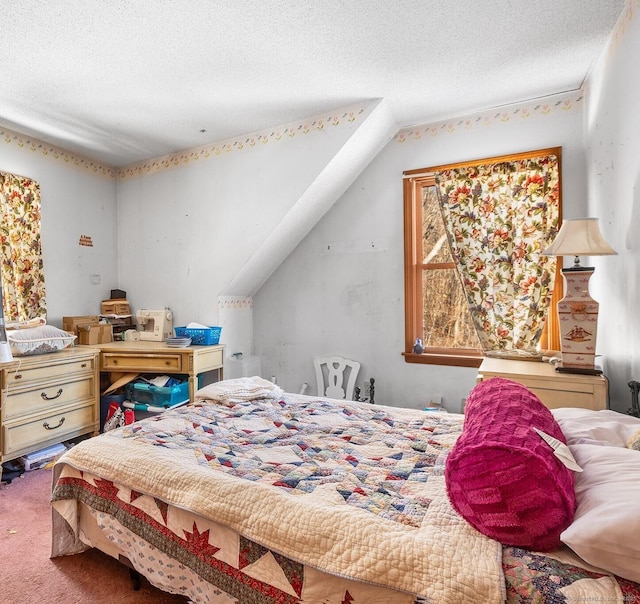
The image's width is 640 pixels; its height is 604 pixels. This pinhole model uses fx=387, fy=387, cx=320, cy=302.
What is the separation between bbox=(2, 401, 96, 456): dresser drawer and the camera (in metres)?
2.46

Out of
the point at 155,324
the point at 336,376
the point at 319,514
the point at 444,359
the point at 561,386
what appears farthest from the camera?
the point at 155,324

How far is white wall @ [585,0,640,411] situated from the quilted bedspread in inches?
36.5

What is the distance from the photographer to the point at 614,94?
6.30 feet

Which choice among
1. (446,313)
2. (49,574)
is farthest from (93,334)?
(446,313)

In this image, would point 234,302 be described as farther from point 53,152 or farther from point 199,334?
point 53,152

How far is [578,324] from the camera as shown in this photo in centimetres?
197

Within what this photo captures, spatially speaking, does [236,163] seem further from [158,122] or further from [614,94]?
[614,94]

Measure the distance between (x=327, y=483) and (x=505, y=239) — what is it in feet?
7.28

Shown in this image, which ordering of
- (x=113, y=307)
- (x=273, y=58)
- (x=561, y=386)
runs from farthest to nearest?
(x=113, y=307)
(x=273, y=58)
(x=561, y=386)

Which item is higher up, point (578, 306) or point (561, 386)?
point (578, 306)

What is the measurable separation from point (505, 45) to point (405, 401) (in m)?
2.43

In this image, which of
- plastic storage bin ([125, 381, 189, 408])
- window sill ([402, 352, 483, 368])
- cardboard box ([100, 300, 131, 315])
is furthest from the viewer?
cardboard box ([100, 300, 131, 315])

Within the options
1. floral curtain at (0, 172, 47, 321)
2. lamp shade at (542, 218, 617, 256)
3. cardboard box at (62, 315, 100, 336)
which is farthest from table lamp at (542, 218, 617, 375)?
floral curtain at (0, 172, 47, 321)

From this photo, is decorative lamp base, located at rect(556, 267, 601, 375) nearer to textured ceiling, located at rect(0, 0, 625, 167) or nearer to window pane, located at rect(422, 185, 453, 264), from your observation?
window pane, located at rect(422, 185, 453, 264)
